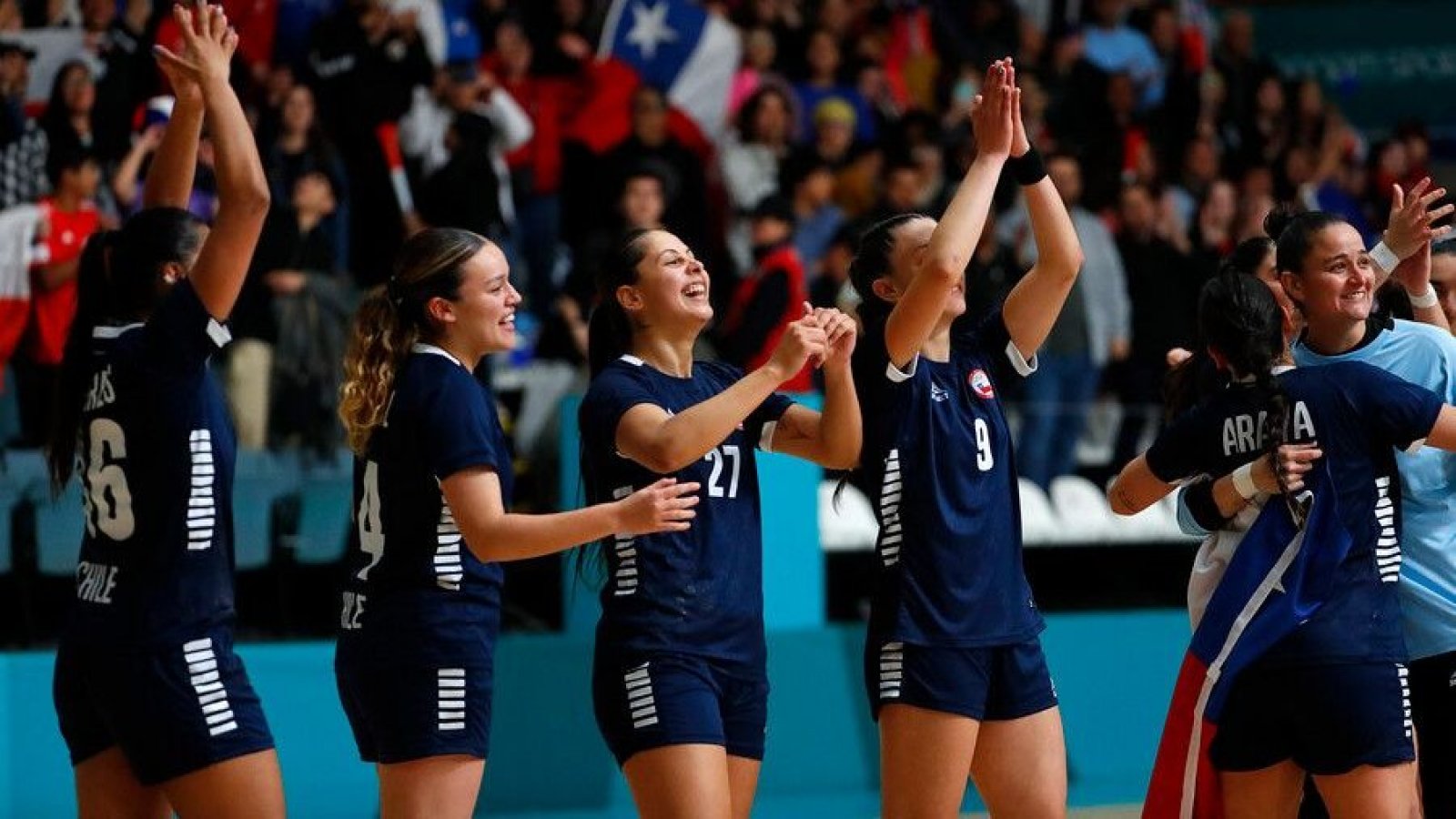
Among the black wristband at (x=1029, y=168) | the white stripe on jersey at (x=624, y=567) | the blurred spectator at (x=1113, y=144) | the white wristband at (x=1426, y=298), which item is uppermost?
the blurred spectator at (x=1113, y=144)

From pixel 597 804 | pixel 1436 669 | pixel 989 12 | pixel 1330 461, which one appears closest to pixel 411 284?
pixel 1330 461

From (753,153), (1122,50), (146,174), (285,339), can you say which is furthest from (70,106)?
(1122,50)

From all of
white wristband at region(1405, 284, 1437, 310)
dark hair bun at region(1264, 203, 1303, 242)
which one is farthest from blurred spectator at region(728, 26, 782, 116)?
white wristband at region(1405, 284, 1437, 310)

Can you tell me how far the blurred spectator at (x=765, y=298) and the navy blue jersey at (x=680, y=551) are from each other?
4665 mm

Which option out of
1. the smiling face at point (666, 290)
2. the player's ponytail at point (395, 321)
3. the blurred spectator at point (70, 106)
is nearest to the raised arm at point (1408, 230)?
the smiling face at point (666, 290)

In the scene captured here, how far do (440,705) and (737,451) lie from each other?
898 millimetres

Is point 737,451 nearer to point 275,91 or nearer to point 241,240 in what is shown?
point 241,240

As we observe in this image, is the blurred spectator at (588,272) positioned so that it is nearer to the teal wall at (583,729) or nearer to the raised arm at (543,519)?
the teal wall at (583,729)

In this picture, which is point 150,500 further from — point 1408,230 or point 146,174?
point 146,174

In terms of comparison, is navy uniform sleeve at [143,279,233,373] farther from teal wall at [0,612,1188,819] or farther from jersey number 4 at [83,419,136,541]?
teal wall at [0,612,1188,819]

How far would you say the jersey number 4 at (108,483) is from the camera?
14.9 feet

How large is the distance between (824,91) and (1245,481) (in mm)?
8108

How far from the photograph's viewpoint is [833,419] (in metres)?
5.02

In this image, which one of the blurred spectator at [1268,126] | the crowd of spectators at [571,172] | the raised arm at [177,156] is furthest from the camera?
the blurred spectator at [1268,126]
